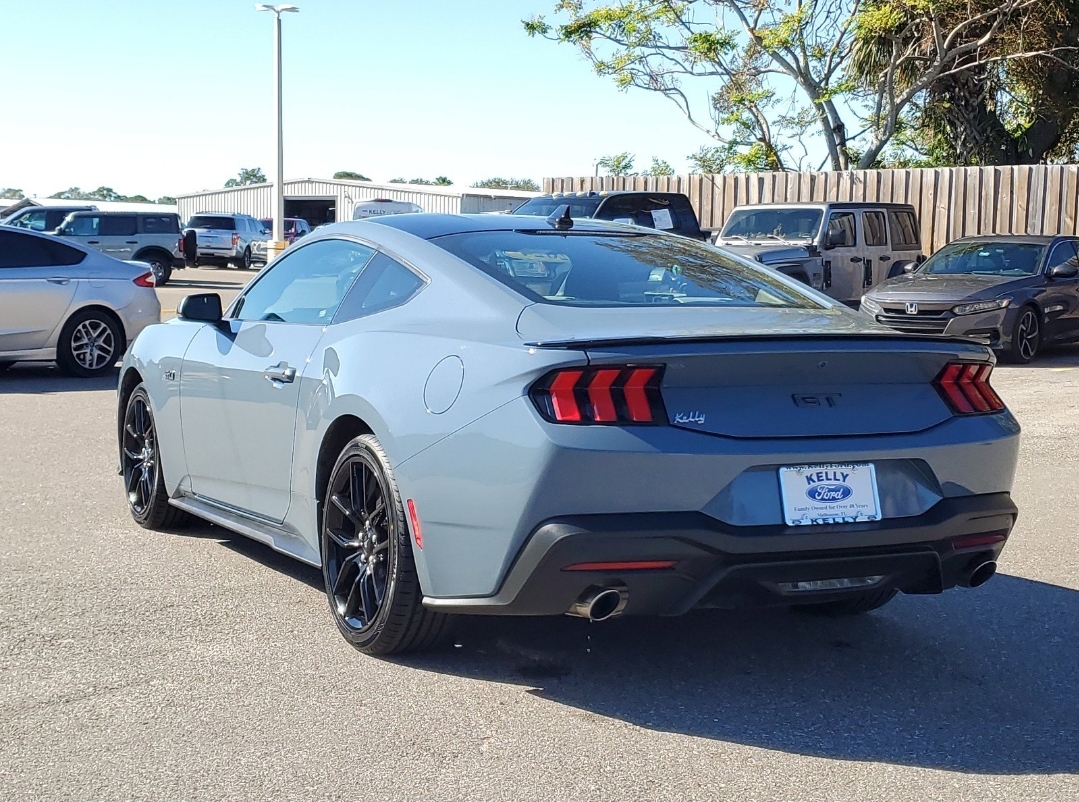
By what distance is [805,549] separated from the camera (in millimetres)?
3992

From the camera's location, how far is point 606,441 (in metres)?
3.82

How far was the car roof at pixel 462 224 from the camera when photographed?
5.15 metres

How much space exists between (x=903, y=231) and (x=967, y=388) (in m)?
16.8

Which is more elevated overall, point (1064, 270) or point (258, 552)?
point (1064, 270)

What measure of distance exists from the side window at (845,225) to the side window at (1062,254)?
10.1 ft

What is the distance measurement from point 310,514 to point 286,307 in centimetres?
103

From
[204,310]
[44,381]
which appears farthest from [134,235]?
[204,310]

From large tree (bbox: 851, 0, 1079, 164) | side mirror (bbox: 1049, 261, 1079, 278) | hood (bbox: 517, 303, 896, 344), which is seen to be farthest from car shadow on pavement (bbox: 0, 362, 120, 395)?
large tree (bbox: 851, 0, 1079, 164)

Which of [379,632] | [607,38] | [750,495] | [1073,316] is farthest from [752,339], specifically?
[607,38]

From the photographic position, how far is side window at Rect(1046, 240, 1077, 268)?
53.6ft

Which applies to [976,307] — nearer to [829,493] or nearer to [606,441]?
[829,493]

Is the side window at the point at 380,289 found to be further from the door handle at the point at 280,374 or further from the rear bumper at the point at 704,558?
the rear bumper at the point at 704,558

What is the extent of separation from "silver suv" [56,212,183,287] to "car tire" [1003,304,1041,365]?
72.8 ft

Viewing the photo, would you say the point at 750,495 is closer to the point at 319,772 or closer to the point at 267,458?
the point at 319,772
